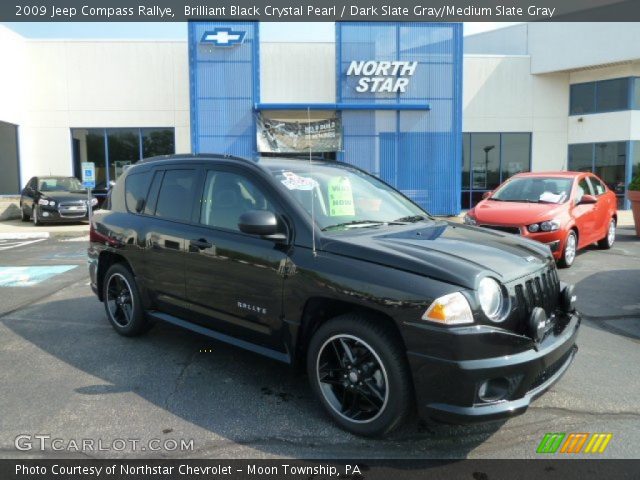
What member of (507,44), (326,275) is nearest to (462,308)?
(326,275)

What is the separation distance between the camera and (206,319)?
13.9 ft

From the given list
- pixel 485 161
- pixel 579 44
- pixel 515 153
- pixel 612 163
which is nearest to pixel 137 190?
pixel 485 161

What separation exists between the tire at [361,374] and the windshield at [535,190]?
268 inches

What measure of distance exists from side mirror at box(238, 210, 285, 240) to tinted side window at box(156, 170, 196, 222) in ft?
3.63

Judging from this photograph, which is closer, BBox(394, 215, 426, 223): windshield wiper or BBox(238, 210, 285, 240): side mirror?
BBox(238, 210, 285, 240): side mirror

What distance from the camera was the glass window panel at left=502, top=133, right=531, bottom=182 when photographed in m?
22.1

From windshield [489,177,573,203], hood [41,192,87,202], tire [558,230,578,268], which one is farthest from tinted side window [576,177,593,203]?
hood [41,192,87,202]

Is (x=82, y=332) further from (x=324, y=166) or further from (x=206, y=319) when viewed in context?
(x=324, y=166)

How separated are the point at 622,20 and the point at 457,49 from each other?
6926 millimetres

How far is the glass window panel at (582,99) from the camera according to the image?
21469mm

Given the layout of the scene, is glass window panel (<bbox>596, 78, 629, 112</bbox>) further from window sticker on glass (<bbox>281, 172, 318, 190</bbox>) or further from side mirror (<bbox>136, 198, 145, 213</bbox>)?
side mirror (<bbox>136, 198, 145, 213</bbox>)

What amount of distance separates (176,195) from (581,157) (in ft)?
70.7

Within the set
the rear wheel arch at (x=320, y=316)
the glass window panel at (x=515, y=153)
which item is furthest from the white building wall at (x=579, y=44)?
the rear wheel arch at (x=320, y=316)

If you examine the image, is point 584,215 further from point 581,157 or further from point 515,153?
point 581,157
